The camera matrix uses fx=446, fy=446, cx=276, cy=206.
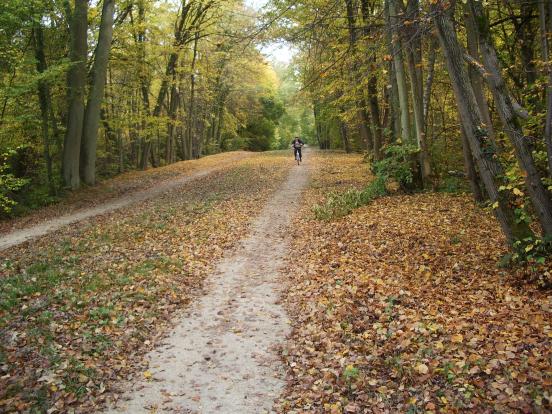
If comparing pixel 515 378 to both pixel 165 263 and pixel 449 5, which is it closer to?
pixel 449 5

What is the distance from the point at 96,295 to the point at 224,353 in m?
3.29

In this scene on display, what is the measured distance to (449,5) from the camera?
6.87m

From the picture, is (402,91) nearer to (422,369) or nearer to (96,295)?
(422,369)

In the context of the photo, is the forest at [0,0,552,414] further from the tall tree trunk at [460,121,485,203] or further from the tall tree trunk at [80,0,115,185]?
the tall tree trunk at [80,0,115,185]

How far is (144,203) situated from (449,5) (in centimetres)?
1504

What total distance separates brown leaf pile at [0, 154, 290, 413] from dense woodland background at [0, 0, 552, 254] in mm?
4165

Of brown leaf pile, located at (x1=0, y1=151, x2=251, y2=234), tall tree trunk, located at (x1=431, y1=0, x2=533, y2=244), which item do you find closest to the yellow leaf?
tall tree trunk, located at (x1=431, y1=0, x2=533, y2=244)

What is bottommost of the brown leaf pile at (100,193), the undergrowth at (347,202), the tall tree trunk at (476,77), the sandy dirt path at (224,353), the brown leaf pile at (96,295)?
the sandy dirt path at (224,353)

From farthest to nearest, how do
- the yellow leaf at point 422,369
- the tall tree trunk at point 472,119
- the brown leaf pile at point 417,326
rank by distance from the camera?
the tall tree trunk at point 472,119 → the yellow leaf at point 422,369 → the brown leaf pile at point 417,326

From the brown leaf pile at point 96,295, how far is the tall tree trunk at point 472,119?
5.87 m

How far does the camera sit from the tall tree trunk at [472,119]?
720cm

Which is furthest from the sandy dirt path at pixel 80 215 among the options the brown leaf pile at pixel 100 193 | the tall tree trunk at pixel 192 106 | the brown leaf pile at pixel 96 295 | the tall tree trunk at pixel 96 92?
the tall tree trunk at pixel 192 106

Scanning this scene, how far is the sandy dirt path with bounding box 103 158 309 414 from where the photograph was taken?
554 cm

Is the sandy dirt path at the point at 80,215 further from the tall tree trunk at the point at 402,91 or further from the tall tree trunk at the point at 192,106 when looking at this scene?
the tall tree trunk at the point at 192,106
